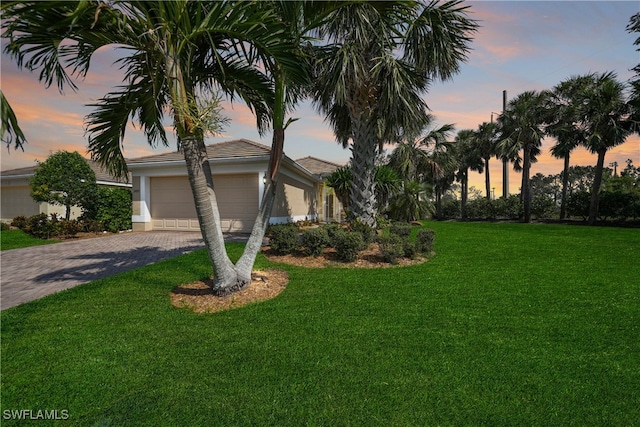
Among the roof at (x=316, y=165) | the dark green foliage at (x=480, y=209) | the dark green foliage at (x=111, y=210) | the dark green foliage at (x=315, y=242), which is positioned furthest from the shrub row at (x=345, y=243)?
the dark green foliage at (x=480, y=209)

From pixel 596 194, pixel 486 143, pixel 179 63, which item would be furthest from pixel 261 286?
pixel 486 143

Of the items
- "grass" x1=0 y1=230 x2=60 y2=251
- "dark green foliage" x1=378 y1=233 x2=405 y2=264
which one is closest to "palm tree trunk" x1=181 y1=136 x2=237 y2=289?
"dark green foliage" x1=378 y1=233 x2=405 y2=264

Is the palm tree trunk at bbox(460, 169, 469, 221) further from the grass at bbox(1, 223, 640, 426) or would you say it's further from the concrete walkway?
the concrete walkway

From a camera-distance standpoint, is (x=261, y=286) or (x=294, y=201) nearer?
(x=261, y=286)

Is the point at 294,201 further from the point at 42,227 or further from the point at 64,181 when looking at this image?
the point at 42,227

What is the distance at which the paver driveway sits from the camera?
225 inches

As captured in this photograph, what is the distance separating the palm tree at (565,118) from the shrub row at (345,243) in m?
20.5

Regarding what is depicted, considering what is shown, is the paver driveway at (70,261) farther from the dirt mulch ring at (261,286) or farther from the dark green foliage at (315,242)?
the dark green foliage at (315,242)

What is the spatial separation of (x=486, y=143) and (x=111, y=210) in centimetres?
3026

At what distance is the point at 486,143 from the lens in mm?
28062

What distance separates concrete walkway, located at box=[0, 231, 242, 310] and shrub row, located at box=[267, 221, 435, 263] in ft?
10.9

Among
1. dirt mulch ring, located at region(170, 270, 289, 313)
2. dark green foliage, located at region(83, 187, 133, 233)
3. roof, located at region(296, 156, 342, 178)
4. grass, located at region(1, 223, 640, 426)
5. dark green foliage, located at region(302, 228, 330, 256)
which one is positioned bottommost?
grass, located at region(1, 223, 640, 426)

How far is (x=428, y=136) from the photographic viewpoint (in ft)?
67.4

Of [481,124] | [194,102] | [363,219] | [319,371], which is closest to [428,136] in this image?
[481,124]
